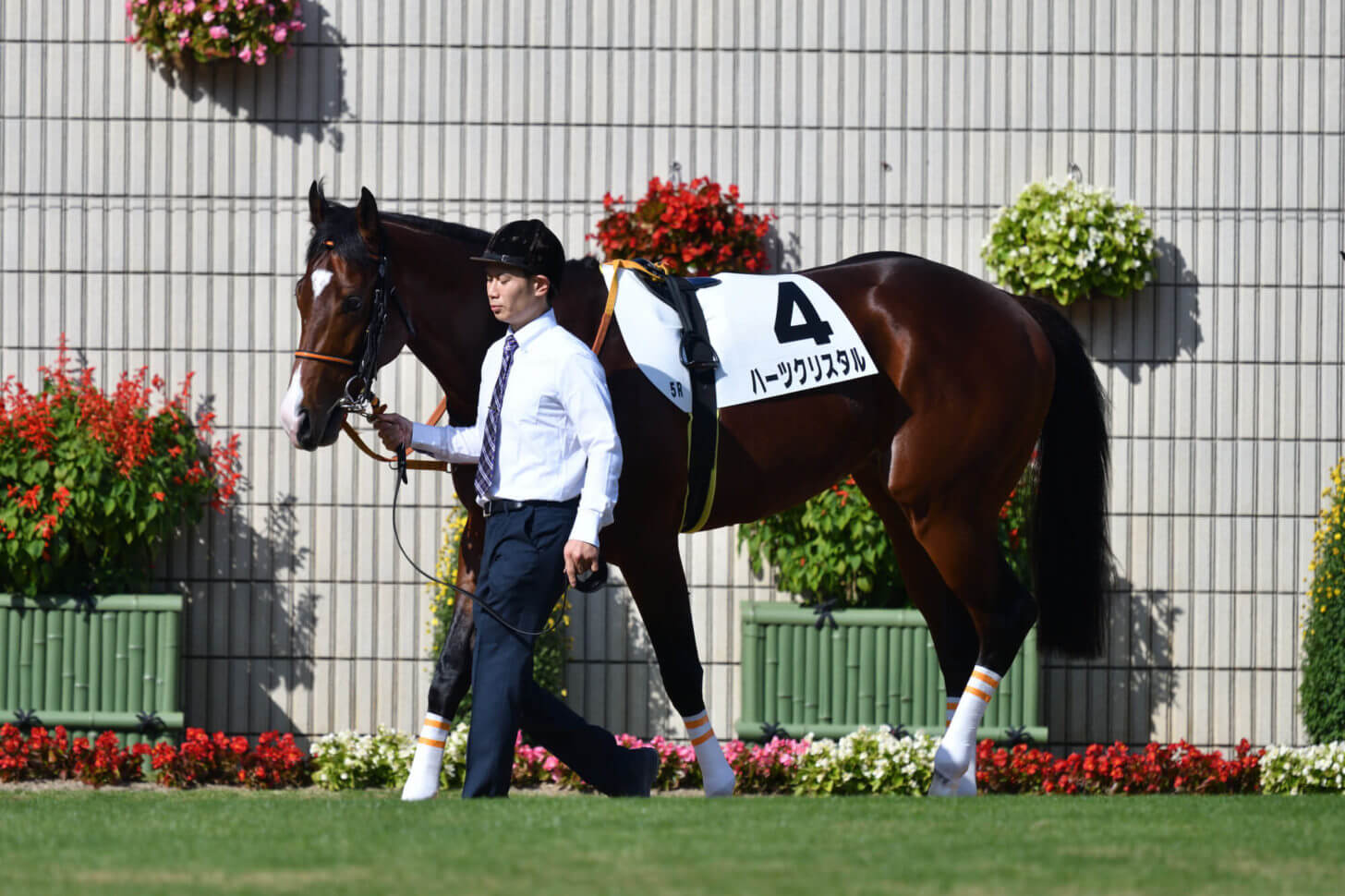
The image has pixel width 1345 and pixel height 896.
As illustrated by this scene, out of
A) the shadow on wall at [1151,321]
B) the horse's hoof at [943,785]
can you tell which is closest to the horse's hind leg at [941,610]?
the horse's hoof at [943,785]

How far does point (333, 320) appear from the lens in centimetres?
436

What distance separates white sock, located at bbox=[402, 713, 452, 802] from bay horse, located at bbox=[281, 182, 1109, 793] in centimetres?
4

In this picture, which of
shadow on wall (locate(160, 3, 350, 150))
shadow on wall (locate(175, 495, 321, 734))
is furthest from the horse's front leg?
shadow on wall (locate(160, 3, 350, 150))

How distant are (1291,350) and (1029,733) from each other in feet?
7.85

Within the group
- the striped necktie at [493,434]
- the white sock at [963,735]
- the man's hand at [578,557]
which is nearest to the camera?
the man's hand at [578,557]

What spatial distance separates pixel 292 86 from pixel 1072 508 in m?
4.47

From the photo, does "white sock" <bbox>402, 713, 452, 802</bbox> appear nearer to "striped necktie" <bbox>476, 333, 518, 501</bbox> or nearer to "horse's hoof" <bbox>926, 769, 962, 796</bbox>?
"striped necktie" <bbox>476, 333, 518, 501</bbox>

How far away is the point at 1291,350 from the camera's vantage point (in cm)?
791

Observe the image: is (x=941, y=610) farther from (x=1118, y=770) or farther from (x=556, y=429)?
(x=1118, y=770)

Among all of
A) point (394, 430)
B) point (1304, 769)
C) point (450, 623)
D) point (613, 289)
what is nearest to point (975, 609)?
point (613, 289)

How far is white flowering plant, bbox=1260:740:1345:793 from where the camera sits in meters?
6.80

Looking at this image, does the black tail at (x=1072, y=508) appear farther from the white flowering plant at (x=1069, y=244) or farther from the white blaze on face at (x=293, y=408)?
the white blaze on face at (x=293, y=408)

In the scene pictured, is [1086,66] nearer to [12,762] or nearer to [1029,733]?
[1029,733]

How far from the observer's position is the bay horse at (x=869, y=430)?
4.49m
